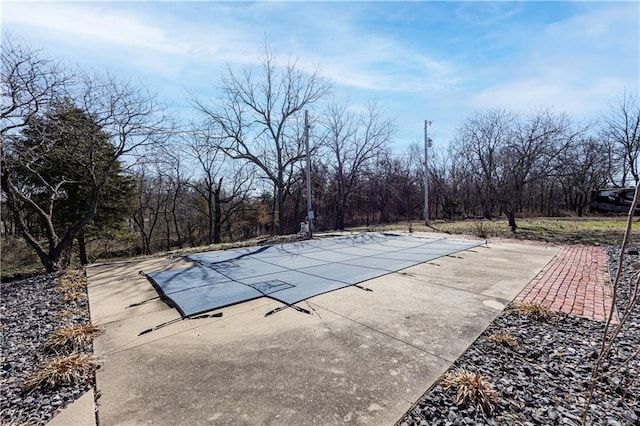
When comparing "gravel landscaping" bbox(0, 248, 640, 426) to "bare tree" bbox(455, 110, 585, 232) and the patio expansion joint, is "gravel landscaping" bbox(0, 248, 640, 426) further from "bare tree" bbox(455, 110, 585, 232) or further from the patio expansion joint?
"bare tree" bbox(455, 110, 585, 232)

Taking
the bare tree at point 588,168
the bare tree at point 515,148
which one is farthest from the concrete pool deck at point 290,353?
the bare tree at point 588,168

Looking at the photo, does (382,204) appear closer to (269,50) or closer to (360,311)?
(269,50)

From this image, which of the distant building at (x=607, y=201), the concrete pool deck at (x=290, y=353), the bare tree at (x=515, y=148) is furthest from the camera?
the distant building at (x=607, y=201)

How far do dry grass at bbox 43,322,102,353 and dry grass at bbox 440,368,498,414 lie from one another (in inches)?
123

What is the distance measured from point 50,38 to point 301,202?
1649 cm

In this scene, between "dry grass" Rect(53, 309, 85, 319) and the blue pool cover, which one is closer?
"dry grass" Rect(53, 309, 85, 319)

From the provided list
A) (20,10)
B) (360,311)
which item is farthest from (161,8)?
(360,311)

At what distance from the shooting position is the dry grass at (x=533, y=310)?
289cm

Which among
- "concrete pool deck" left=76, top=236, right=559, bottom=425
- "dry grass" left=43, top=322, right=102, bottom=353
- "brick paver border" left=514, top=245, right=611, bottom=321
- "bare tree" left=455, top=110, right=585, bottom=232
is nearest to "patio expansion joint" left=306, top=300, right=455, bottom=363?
"concrete pool deck" left=76, top=236, right=559, bottom=425

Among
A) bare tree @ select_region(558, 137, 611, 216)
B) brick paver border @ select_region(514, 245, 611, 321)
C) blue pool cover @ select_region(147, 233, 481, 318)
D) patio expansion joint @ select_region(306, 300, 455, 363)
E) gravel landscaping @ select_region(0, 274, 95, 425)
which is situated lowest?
brick paver border @ select_region(514, 245, 611, 321)

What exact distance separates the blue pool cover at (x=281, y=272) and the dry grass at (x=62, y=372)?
973mm

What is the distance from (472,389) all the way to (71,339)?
3.40 metres

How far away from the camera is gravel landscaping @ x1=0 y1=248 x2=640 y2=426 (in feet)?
5.32

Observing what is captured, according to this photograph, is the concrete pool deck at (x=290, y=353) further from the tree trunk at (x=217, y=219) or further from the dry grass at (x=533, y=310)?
the tree trunk at (x=217, y=219)
